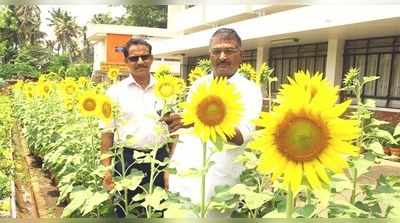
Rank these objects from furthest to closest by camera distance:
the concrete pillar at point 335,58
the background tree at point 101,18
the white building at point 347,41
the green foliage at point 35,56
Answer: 1. the concrete pillar at point 335,58
2. the white building at point 347,41
3. the green foliage at point 35,56
4. the background tree at point 101,18

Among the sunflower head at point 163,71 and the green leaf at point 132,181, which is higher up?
the sunflower head at point 163,71

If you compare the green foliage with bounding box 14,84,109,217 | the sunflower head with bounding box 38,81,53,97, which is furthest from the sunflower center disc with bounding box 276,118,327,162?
the sunflower head with bounding box 38,81,53,97

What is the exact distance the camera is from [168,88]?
115 centimetres

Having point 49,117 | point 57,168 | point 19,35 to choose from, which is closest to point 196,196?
point 19,35

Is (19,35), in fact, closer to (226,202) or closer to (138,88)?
(226,202)

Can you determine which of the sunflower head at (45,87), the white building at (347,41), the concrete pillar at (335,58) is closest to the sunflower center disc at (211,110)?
the sunflower head at (45,87)

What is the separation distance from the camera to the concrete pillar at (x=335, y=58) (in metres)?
5.58

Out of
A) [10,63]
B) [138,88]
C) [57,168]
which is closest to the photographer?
[10,63]

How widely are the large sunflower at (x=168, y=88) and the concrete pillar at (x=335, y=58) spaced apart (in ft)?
15.1

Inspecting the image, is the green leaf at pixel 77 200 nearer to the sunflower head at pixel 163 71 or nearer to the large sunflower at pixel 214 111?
the sunflower head at pixel 163 71

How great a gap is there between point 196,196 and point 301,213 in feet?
1.20

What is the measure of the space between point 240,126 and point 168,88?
43 cm

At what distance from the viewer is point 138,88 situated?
142cm

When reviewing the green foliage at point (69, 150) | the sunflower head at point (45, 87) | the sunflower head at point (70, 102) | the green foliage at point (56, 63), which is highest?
the green foliage at point (56, 63)
